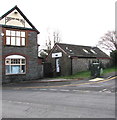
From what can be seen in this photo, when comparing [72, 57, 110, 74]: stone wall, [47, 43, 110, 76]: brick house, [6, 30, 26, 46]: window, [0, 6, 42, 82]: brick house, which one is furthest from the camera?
[72, 57, 110, 74]: stone wall

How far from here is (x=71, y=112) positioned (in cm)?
696

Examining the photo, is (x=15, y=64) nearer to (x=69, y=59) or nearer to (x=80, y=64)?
(x=69, y=59)

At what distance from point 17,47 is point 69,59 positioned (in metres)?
8.38

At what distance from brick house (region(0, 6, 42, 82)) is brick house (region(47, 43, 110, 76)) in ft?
17.3

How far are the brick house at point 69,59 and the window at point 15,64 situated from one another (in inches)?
280

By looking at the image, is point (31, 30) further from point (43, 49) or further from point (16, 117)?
point (43, 49)

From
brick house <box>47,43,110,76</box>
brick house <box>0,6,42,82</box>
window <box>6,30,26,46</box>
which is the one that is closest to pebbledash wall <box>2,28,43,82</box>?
brick house <box>0,6,42,82</box>

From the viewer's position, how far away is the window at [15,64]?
69.6 feet

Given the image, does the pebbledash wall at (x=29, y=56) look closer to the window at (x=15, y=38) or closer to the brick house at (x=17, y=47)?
the brick house at (x=17, y=47)

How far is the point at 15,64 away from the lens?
70.8 feet

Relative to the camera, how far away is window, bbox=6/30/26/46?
21.4 metres

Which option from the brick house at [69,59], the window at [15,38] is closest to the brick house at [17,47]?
the window at [15,38]

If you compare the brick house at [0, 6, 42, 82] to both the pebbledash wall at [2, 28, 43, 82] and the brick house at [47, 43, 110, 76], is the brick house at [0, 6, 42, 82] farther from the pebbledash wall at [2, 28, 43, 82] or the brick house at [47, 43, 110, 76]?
the brick house at [47, 43, 110, 76]

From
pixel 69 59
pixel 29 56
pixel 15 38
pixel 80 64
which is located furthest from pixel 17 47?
pixel 80 64
